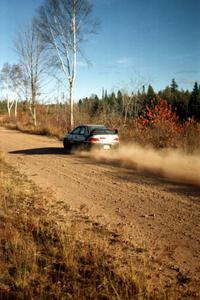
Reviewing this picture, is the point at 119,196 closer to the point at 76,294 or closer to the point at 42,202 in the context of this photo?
the point at 42,202

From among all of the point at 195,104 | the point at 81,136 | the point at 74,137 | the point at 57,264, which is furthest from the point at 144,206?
the point at 195,104

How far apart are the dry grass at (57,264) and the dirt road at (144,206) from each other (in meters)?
0.55

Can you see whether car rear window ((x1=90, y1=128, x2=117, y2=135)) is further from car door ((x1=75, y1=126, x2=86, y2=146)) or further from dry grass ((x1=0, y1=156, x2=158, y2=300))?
dry grass ((x1=0, y1=156, x2=158, y2=300))

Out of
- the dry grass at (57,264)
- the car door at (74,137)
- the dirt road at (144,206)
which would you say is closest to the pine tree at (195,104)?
the car door at (74,137)

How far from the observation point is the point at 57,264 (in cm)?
346

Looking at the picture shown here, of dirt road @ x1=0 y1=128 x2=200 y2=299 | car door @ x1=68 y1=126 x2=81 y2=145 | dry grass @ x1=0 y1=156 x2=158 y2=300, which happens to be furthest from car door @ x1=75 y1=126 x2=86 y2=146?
dry grass @ x1=0 y1=156 x2=158 y2=300

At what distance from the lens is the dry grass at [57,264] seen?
2.88 m

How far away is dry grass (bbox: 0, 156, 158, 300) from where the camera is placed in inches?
113

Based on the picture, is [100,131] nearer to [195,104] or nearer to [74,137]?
[74,137]

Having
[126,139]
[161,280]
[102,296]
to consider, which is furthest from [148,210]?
[126,139]

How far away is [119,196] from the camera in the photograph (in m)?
6.39

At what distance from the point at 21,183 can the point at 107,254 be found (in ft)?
15.3

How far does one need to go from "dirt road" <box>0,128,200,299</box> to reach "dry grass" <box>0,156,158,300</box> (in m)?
0.55

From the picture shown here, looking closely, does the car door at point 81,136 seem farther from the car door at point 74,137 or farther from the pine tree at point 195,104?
the pine tree at point 195,104
